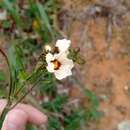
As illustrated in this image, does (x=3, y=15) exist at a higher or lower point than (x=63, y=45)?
higher

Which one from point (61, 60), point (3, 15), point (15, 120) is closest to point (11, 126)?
point (15, 120)

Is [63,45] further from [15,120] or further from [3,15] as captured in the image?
[3,15]

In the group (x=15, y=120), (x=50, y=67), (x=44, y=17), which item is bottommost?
(x=50, y=67)

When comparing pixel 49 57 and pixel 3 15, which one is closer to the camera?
pixel 49 57

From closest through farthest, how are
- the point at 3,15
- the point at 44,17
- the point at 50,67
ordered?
the point at 50,67 < the point at 44,17 < the point at 3,15

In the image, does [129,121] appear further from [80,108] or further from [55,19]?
[55,19]

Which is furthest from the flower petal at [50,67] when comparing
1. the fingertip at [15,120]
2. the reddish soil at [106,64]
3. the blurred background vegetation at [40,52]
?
the reddish soil at [106,64]

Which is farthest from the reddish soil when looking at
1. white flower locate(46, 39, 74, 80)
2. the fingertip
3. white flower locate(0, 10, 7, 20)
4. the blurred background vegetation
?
white flower locate(46, 39, 74, 80)

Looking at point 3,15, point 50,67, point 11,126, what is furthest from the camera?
point 3,15

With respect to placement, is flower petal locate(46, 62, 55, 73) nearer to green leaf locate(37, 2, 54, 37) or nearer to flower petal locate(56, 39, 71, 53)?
flower petal locate(56, 39, 71, 53)

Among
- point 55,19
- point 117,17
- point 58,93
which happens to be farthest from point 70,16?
point 58,93
